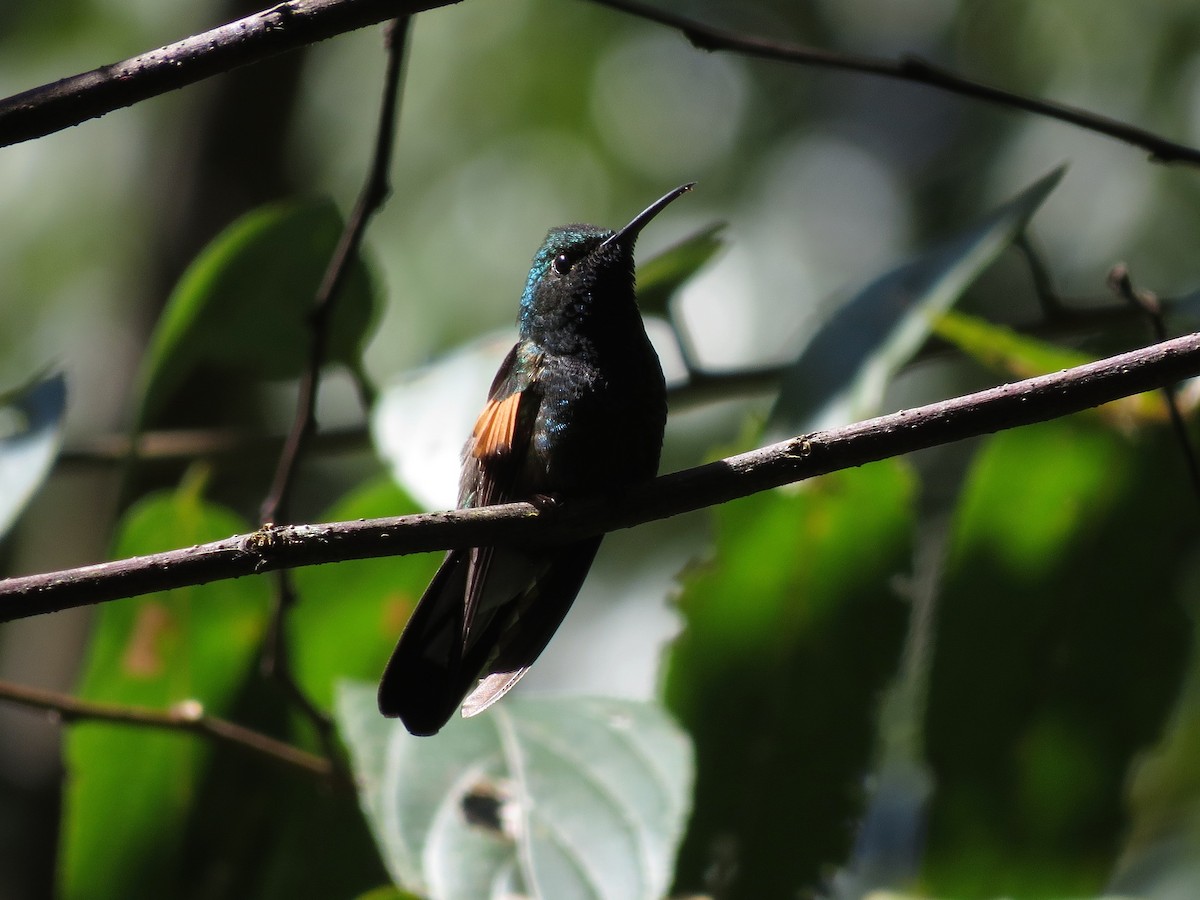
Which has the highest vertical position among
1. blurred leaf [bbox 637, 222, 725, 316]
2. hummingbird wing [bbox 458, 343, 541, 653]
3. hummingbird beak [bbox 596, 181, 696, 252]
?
hummingbird beak [bbox 596, 181, 696, 252]

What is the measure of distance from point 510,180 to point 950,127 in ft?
9.94

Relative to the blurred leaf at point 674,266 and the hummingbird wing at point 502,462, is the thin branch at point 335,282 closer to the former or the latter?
the hummingbird wing at point 502,462

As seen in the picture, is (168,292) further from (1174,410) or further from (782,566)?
(1174,410)

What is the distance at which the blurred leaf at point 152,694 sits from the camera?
3223 mm

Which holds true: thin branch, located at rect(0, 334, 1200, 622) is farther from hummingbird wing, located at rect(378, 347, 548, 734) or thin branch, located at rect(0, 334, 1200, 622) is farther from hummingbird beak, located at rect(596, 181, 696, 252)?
hummingbird beak, located at rect(596, 181, 696, 252)

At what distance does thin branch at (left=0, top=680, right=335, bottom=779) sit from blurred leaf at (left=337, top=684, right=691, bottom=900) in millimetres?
196

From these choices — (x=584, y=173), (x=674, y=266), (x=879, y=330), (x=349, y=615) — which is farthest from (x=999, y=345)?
(x=584, y=173)

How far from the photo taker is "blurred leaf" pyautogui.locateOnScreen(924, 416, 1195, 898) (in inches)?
115

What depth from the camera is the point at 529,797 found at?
2.72 metres

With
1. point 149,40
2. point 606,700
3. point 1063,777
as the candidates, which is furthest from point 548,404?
point 149,40

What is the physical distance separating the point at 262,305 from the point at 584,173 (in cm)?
461

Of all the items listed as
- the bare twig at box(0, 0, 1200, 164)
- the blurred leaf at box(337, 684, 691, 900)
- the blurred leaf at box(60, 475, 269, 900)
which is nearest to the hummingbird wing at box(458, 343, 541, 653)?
the blurred leaf at box(337, 684, 691, 900)

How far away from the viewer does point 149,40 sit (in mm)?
6789

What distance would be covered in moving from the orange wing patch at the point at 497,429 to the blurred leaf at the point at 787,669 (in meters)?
0.59
